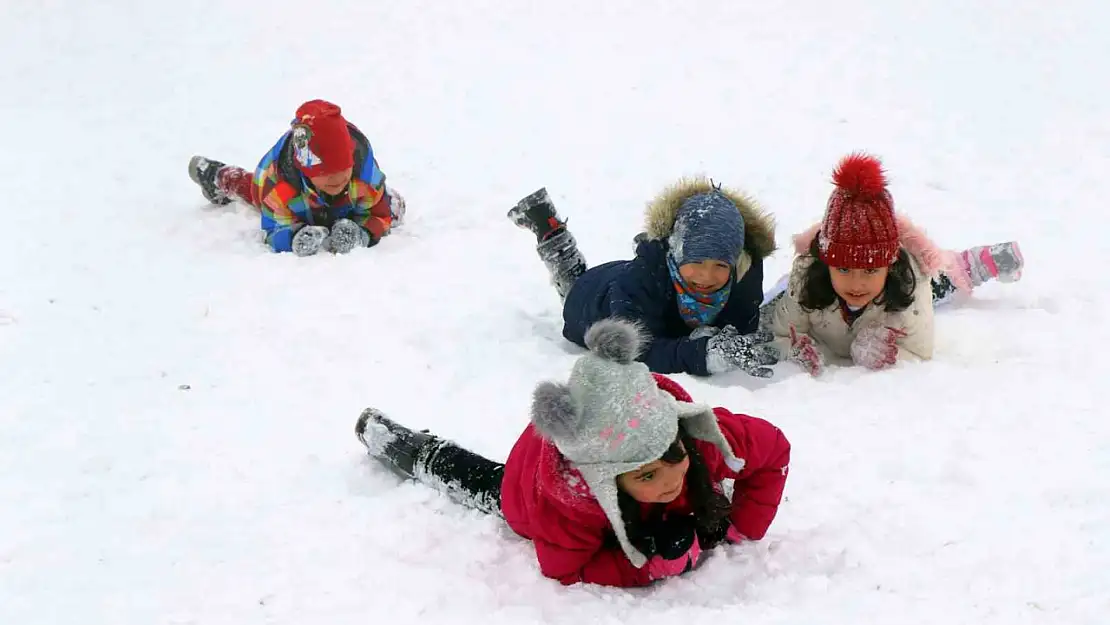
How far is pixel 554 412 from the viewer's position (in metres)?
2.63

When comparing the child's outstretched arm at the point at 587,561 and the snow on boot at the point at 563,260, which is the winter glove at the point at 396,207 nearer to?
the snow on boot at the point at 563,260

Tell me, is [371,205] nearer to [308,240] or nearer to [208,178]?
[308,240]

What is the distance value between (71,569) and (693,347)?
2404 millimetres

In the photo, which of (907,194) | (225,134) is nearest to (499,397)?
(907,194)

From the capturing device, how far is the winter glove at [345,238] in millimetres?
5902

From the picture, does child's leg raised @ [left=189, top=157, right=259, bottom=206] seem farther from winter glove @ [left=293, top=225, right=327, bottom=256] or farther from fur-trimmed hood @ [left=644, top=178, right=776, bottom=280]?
fur-trimmed hood @ [left=644, top=178, right=776, bottom=280]

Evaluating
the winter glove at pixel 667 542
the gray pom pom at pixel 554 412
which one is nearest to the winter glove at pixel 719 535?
the winter glove at pixel 667 542

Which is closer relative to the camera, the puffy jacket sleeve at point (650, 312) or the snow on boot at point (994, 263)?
the puffy jacket sleeve at point (650, 312)

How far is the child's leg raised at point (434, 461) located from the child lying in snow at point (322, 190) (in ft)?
7.49

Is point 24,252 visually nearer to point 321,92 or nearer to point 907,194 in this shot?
point 321,92

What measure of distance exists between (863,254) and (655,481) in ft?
5.37

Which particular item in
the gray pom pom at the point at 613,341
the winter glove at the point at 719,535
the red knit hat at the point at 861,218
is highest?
the gray pom pom at the point at 613,341

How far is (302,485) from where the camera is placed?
368 cm

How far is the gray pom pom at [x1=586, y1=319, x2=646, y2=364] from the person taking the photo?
2.69 m
